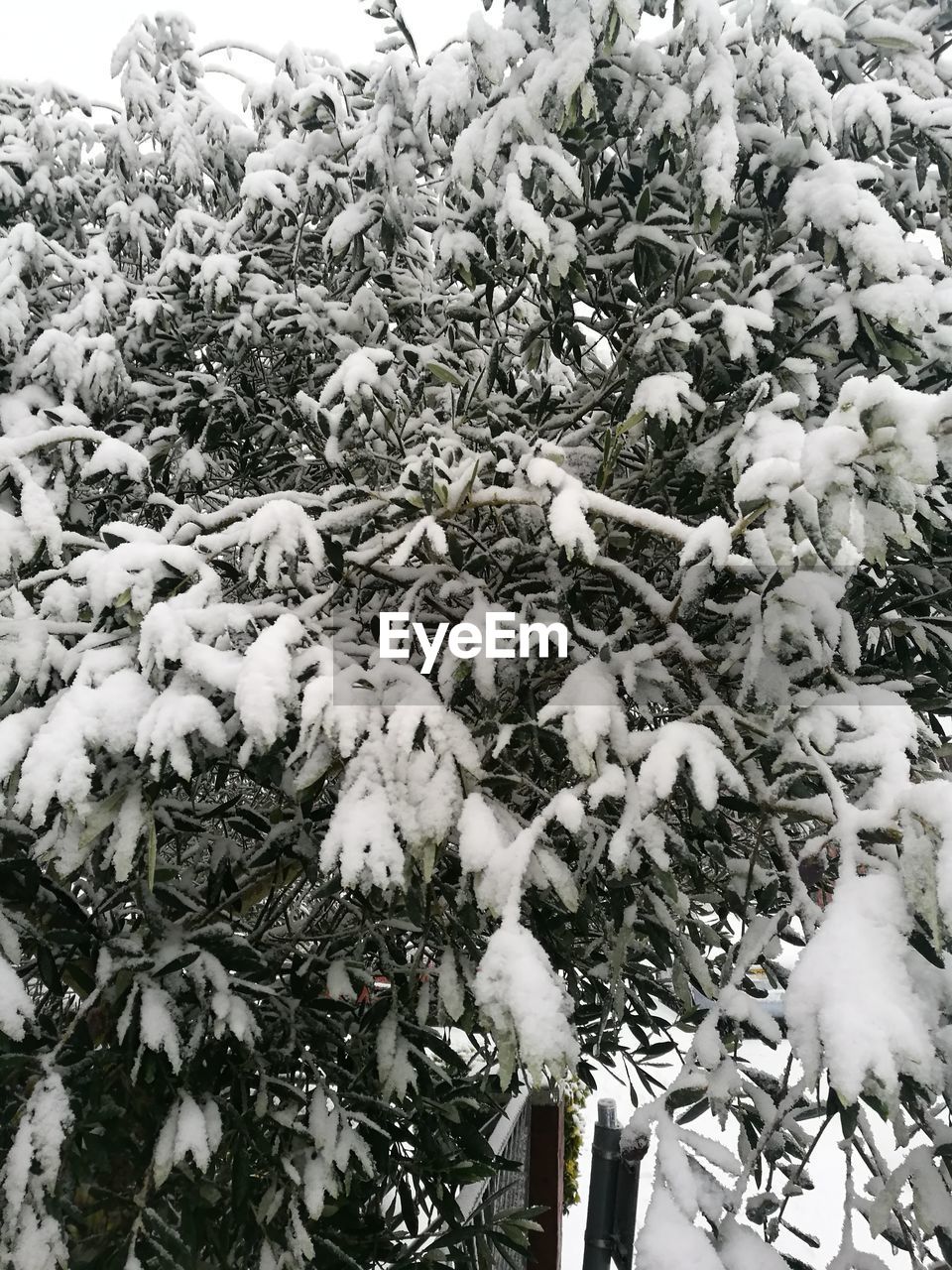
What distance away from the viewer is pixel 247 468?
2.37 meters

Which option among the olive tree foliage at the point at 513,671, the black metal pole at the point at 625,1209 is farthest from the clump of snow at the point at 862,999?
the black metal pole at the point at 625,1209

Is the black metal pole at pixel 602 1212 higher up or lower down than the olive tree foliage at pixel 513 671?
lower down

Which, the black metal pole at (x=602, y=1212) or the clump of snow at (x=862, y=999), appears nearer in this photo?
the clump of snow at (x=862, y=999)

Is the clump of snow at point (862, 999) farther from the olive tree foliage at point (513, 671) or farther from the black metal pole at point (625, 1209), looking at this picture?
the black metal pole at point (625, 1209)

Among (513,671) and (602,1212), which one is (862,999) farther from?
(602,1212)

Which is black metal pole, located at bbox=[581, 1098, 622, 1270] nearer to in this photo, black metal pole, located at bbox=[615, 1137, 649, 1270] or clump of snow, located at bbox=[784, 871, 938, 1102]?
black metal pole, located at bbox=[615, 1137, 649, 1270]

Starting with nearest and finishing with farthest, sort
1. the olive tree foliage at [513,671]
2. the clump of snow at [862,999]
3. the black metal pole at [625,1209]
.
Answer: the clump of snow at [862,999], the olive tree foliage at [513,671], the black metal pole at [625,1209]

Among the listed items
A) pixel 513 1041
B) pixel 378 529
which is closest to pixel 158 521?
pixel 378 529

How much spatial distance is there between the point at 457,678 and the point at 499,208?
849 millimetres

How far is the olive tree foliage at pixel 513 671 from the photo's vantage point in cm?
110

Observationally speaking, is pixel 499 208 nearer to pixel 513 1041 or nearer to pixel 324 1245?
pixel 513 1041

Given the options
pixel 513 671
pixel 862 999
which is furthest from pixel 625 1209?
pixel 862 999

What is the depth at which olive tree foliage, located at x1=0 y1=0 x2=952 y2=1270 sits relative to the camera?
110cm

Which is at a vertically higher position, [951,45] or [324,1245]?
[951,45]
